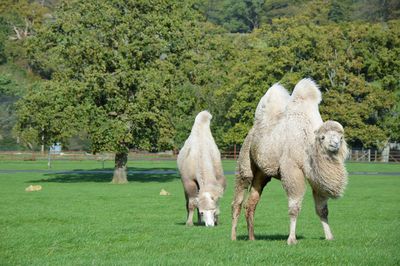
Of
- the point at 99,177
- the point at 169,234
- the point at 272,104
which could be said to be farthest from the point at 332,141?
the point at 99,177

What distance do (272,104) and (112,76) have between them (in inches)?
1254

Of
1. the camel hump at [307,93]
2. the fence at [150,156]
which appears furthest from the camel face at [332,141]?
the fence at [150,156]

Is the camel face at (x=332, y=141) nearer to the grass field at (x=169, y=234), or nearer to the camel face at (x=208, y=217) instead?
the grass field at (x=169, y=234)

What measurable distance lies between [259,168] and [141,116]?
3045 centimetres

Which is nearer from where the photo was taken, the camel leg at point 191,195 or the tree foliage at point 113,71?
the camel leg at point 191,195

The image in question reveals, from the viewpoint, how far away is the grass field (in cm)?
1145

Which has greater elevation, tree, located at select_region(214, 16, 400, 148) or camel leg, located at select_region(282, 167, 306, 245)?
tree, located at select_region(214, 16, 400, 148)

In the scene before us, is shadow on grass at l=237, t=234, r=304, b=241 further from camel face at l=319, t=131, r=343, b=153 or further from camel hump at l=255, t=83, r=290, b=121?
camel face at l=319, t=131, r=343, b=153

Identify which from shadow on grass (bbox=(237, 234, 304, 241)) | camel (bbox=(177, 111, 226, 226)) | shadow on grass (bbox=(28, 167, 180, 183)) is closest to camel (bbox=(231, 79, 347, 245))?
shadow on grass (bbox=(237, 234, 304, 241))

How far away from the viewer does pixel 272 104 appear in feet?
47.2

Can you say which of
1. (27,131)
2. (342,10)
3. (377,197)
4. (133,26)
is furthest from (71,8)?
(342,10)

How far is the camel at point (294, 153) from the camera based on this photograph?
41.0 ft

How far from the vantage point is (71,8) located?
48938 mm

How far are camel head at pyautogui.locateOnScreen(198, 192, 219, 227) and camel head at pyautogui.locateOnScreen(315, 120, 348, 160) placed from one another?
6.60 m
